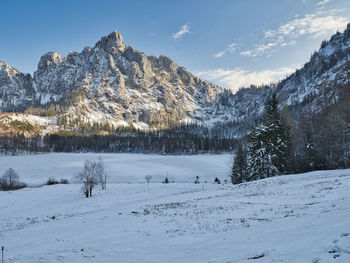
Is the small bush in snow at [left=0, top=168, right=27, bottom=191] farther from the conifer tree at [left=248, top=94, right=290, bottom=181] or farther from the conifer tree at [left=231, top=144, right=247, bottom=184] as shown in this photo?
the conifer tree at [left=248, top=94, right=290, bottom=181]

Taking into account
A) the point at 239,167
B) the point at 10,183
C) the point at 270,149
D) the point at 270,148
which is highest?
the point at 270,148

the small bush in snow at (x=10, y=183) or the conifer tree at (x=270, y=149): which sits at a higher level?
the conifer tree at (x=270, y=149)

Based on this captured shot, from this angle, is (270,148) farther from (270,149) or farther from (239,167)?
(239,167)

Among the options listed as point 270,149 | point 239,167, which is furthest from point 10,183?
point 270,149

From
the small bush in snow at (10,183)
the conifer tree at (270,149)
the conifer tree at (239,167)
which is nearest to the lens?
the conifer tree at (270,149)

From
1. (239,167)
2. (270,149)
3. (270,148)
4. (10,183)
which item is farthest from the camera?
(10,183)

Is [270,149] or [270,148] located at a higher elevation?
[270,148]

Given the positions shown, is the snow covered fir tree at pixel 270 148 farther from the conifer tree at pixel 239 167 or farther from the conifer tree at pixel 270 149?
the conifer tree at pixel 239 167

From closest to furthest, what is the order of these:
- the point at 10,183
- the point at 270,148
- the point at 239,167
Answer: the point at 270,148, the point at 239,167, the point at 10,183

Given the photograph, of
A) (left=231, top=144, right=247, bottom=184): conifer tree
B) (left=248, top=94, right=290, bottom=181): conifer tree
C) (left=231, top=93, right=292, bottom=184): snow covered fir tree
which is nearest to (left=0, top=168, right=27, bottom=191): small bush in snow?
(left=231, top=144, right=247, bottom=184): conifer tree

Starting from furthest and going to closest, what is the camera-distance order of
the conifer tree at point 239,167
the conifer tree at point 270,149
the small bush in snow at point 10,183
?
the small bush in snow at point 10,183, the conifer tree at point 239,167, the conifer tree at point 270,149

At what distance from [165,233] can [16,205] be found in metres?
41.1

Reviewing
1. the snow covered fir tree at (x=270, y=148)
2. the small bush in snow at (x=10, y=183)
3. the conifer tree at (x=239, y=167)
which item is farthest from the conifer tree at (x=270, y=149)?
the small bush in snow at (x=10, y=183)

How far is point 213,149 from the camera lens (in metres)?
192
